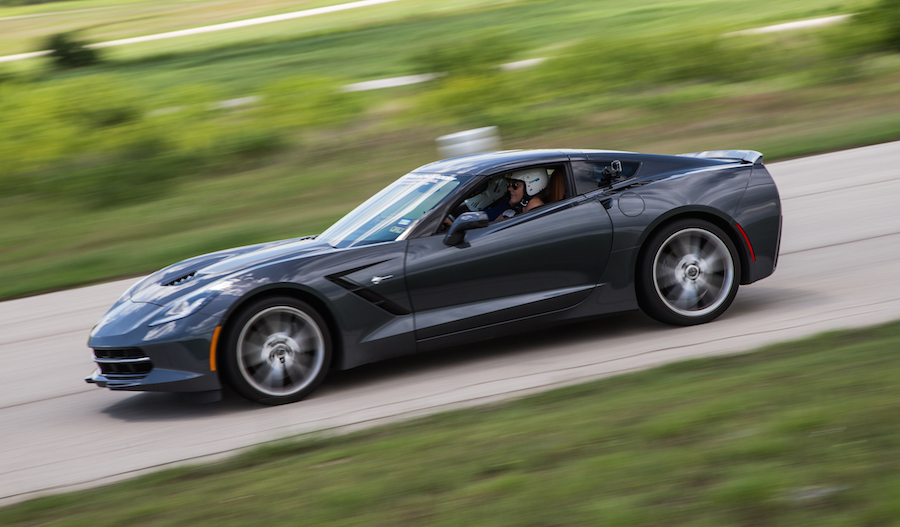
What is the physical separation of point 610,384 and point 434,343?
1.28m

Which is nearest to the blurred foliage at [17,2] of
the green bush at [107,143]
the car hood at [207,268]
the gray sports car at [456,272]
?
the green bush at [107,143]

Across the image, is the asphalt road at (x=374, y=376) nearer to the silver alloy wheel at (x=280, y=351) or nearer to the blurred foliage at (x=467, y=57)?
the silver alloy wheel at (x=280, y=351)

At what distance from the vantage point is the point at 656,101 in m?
18.8

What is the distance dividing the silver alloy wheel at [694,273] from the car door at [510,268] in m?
0.53

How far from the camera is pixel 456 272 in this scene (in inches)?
237

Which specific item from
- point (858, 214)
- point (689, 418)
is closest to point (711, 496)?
point (689, 418)

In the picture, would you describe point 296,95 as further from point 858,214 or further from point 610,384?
point 610,384

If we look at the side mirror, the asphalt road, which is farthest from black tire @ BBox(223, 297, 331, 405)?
the side mirror

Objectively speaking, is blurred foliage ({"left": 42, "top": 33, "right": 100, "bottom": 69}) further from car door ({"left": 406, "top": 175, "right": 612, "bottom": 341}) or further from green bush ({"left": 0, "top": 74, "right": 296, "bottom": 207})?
car door ({"left": 406, "top": 175, "right": 612, "bottom": 341})

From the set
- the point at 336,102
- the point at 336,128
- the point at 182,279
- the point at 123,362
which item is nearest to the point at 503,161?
the point at 182,279

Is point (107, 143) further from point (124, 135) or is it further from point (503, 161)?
point (503, 161)

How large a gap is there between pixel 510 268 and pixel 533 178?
0.73 m

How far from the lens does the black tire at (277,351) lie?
5.69 metres

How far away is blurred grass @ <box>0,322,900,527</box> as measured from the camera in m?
3.29
